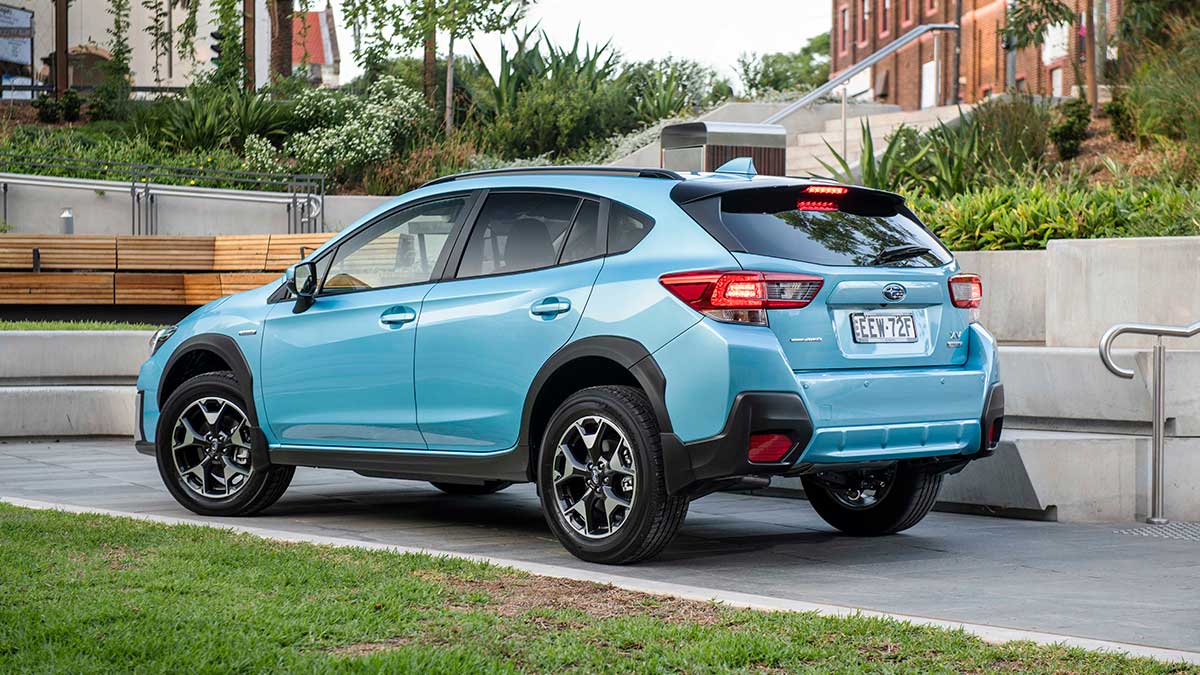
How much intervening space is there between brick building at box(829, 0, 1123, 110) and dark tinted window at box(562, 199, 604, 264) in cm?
2934

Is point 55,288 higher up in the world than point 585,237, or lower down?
lower down

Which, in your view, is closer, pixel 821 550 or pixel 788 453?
pixel 788 453

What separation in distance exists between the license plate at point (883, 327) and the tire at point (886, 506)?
1072 mm

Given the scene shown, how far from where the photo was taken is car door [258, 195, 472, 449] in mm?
8038

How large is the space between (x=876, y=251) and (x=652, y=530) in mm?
1614

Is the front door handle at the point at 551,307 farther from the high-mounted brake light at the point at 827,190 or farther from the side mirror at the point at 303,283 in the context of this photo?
the side mirror at the point at 303,283

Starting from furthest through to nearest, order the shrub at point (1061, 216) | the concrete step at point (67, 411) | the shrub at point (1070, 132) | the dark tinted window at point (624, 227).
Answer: the shrub at point (1070, 132) < the concrete step at point (67, 411) < the shrub at point (1061, 216) < the dark tinted window at point (624, 227)

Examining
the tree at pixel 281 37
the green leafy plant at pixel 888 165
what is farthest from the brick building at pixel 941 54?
the green leafy plant at pixel 888 165

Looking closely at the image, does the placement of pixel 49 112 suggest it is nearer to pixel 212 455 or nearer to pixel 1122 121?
pixel 1122 121

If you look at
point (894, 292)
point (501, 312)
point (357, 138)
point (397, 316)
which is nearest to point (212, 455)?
point (397, 316)

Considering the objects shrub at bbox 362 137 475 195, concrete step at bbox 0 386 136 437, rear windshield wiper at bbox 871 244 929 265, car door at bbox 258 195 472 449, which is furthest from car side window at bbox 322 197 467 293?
shrub at bbox 362 137 475 195

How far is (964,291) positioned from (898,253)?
1.32ft

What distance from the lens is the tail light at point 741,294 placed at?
6660 mm

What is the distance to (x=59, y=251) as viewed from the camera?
18.5 m
